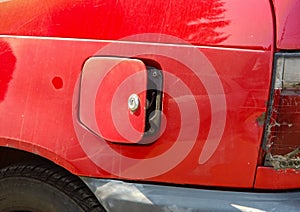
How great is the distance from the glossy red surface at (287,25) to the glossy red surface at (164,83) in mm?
36

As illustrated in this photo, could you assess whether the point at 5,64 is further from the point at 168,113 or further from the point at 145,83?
the point at 168,113

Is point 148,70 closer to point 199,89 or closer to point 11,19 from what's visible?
point 199,89

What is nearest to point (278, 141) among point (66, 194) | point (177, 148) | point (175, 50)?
point (177, 148)

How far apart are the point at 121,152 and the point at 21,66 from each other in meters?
0.57

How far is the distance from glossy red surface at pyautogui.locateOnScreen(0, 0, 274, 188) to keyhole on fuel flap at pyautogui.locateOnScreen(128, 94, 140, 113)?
4.2 inches

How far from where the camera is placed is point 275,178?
6.11 feet

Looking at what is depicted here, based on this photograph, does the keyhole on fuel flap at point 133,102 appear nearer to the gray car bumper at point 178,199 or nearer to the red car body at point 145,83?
the red car body at point 145,83

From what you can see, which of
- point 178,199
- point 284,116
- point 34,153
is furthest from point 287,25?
point 34,153

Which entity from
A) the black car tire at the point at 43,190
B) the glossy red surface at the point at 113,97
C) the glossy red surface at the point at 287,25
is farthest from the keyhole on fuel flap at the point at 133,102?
the glossy red surface at the point at 287,25

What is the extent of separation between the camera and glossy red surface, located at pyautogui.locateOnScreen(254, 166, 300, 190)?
1.85m

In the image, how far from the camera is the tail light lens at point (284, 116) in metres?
1.75

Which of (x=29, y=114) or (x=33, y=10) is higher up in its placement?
(x=33, y=10)

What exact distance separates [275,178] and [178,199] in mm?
399

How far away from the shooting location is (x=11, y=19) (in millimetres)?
2020
